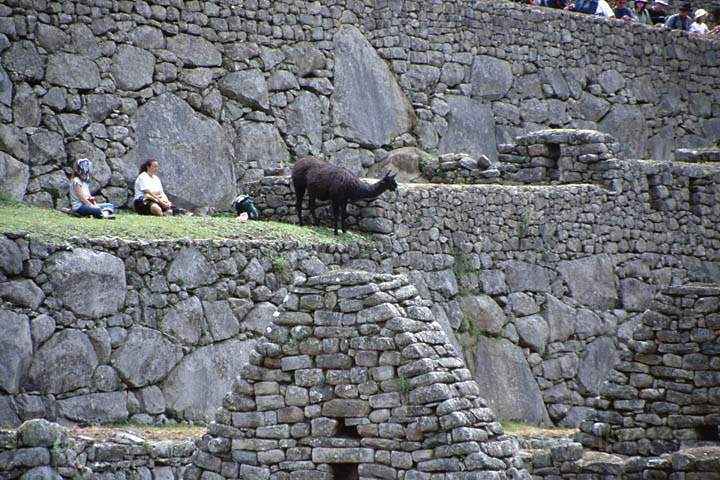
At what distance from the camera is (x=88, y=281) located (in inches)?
724

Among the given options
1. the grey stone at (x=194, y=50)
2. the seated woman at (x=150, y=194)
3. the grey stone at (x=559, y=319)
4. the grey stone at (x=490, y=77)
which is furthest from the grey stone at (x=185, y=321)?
the grey stone at (x=490, y=77)

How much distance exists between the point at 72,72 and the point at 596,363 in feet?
26.2

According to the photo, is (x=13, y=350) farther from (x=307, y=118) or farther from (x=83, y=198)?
(x=307, y=118)

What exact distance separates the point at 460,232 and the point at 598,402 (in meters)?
7.36

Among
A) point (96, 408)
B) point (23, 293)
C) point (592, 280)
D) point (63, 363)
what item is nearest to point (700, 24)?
point (592, 280)

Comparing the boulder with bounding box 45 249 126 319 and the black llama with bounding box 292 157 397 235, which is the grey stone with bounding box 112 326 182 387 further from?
the black llama with bounding box 292 157 397 235

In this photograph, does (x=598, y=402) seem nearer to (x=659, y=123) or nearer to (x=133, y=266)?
(x=133, y=266)

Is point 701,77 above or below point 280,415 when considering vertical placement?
above

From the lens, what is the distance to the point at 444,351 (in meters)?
12.3

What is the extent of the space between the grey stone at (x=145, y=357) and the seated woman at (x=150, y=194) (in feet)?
8.38

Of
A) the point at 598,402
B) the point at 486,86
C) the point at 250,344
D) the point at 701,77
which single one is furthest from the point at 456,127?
the point at 598,402

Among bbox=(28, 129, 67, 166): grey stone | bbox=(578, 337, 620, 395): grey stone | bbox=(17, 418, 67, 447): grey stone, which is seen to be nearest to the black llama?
bbox=(28, 129, 67, 166): grey stone

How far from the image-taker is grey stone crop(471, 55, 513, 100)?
28.4 m

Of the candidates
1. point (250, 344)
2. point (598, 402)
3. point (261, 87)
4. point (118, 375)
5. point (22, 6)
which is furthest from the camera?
point (261, 87)
